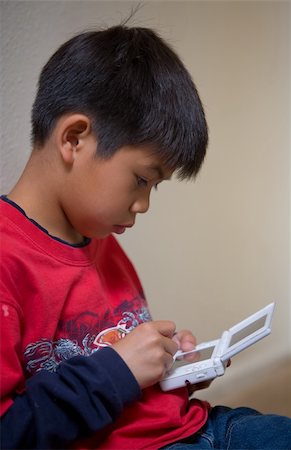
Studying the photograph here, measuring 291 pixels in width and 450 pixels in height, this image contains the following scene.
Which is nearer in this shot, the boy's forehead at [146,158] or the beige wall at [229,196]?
the boy's forehead at [146,158]

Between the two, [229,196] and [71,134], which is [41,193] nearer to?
[71,134]

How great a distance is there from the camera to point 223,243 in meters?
0.94

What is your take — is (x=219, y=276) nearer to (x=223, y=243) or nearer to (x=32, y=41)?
(x=223, y=243)

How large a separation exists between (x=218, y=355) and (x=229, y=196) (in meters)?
0.46

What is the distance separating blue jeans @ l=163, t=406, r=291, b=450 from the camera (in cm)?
50

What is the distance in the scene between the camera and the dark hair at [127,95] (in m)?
0.48

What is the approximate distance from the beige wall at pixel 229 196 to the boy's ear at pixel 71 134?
0.36 metres

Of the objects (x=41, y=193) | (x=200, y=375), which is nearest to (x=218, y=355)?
(x=200, y=375)

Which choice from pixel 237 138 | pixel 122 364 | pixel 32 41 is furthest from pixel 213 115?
pixel 122 364

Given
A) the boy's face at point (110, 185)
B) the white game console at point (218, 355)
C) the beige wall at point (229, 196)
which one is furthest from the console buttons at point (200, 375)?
the beige wall at point (229, 196)

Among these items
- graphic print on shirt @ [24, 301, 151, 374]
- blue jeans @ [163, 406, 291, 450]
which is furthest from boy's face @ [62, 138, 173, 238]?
blue jeans @ [163, 406, 291, 450]

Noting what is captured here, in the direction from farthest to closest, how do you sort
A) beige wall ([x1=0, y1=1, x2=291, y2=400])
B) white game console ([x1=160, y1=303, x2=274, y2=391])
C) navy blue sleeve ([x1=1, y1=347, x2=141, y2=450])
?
1. beige wall ([x1=0, y1=1, x2=291, y2=400])
2. white game console ([x1=160, y1=303, x2=274, y2=391])
3. navy blue sleeve ([x1=1, y1=347, x2=141, y2=450])

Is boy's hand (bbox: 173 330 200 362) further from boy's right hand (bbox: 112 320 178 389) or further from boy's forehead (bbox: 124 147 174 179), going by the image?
boy's forehead (bbox: 124 147 174 179)

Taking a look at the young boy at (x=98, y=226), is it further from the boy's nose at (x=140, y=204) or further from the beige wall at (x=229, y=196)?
the beige wall at (x=229, y=196)
